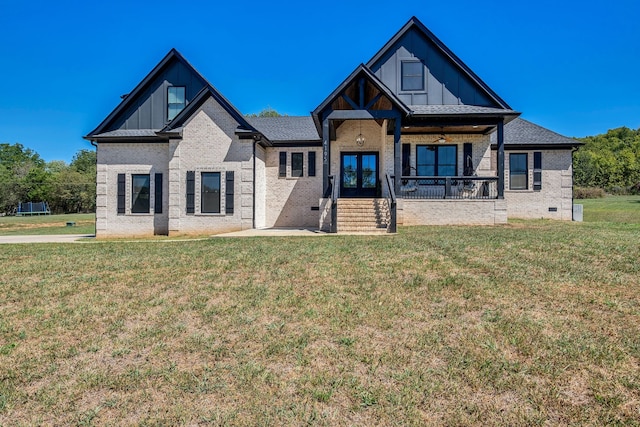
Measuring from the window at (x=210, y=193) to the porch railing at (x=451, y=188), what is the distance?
7654 mm

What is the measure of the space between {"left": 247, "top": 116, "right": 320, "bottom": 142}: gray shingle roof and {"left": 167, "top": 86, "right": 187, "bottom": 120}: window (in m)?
3.05

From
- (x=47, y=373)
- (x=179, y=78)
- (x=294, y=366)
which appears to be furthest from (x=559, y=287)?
(x=179, y=78)

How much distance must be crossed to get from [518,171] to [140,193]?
695 inches

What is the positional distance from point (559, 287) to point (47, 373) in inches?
245

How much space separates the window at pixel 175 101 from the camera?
17156 millimetres

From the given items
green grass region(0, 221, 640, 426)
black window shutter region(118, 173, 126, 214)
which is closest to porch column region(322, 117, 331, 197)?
green grass region(0, 221, 640, 426)

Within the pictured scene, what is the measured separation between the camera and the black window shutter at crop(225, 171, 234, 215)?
16.1 m

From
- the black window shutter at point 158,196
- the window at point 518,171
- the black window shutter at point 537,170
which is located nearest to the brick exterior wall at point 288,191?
the black window shutter at point 158,196

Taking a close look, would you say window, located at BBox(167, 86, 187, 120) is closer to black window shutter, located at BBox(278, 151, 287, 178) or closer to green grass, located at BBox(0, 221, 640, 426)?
black window shutter, located at BBox(278, 151, 287, 178)

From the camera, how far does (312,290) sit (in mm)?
5723

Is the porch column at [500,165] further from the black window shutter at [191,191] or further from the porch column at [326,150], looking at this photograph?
the black window shutter at [191,191]

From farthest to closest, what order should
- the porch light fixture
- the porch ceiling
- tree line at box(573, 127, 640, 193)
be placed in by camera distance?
1. tree line at box(573, 127, 640, 193)
2. the porch light fixture
3. the porch ceiling

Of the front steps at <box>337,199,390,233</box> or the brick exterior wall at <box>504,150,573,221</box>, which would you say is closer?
the front steps at <box>337,199,390,233</box>

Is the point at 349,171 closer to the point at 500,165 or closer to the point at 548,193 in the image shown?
the point at 500,165
